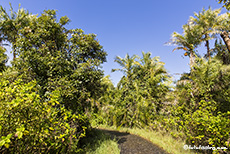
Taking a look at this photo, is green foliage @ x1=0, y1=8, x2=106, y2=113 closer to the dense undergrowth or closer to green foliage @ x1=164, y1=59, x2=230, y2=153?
the dense undergrowth

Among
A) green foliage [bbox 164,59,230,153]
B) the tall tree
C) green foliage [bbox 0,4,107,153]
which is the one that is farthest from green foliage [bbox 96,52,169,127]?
the tall tree

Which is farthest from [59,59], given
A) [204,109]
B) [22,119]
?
[204,109]

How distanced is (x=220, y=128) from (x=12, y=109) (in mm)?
6185

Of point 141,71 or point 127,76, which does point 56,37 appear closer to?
point 127,76

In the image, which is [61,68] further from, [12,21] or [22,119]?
[12,21]

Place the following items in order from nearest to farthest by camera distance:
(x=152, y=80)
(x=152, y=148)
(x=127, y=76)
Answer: (x=152, y=148) < (x=152, y=80) < (x=127, y=76)

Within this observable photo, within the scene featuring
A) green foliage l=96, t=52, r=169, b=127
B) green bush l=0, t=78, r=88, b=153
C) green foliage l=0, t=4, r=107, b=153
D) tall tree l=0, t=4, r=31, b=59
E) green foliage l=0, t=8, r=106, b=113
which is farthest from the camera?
tall tree l=0, t=4, r=31, b=59

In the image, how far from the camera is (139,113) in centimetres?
970

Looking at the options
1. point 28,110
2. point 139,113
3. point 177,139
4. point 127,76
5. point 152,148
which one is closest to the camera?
point 28,110

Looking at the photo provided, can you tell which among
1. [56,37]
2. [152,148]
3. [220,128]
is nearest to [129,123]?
[152,148]

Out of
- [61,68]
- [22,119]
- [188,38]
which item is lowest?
[22,119]

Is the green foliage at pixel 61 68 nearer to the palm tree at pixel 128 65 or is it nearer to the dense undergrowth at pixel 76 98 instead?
the dense undergrowth at pixel 76 98

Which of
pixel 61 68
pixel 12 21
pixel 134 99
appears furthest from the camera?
pixel 12 21

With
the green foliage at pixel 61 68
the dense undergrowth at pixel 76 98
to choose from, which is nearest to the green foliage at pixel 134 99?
the dense undergrowth at pixel 76 98
